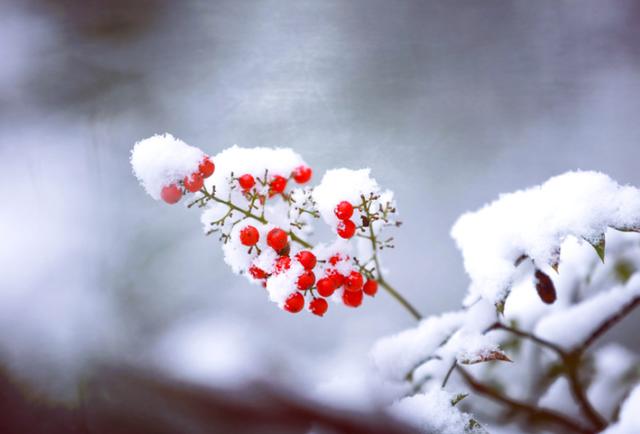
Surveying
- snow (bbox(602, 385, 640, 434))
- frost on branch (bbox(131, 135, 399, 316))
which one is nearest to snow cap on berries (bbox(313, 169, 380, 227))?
frost on branch (bbox(131, 135, 399, 316))

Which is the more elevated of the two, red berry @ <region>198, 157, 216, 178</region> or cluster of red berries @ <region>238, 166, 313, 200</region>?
cluster of red berries @ <region>238, 166, 313, 200</region>

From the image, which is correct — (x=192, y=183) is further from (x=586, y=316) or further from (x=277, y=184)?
(x=586, y=316)

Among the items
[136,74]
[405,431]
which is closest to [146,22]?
[136,74]

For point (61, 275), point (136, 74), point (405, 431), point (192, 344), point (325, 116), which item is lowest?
point (405, 431)

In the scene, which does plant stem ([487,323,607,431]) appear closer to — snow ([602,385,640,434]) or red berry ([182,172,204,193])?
snow ([602,385,640,434])

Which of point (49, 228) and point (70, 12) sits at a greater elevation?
point (70, 12)

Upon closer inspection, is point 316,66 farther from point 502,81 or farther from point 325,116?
point 502,81

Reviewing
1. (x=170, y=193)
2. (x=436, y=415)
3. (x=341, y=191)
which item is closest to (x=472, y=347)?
(x=436, y=415)
